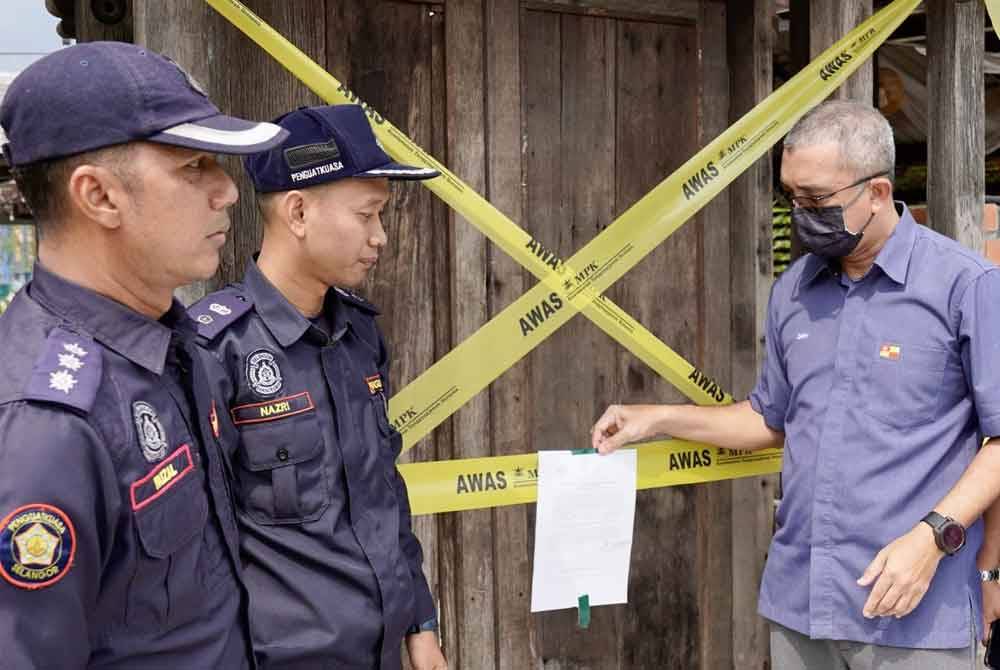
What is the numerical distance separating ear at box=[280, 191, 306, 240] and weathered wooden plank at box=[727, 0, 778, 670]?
5.49ft

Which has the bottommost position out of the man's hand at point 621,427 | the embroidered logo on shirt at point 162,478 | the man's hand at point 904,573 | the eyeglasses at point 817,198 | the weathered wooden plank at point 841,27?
the man's hand at point 904,573

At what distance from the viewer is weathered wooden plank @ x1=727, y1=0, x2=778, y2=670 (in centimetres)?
311

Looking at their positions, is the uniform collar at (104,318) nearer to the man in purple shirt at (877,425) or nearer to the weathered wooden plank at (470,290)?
the weathered wooden plank at (470,290)

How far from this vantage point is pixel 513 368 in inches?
114

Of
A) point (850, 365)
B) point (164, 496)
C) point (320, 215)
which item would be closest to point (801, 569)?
point (850, 365)

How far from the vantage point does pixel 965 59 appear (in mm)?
3115

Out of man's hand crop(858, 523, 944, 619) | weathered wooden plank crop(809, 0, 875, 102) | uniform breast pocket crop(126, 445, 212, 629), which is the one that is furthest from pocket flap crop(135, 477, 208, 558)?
weathered wooden plank crop(809, 0, 875, 102)

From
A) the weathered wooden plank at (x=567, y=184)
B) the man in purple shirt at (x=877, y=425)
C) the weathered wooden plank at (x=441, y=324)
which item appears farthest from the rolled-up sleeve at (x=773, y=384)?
the weathered wooden plank at (x=441, y=324)

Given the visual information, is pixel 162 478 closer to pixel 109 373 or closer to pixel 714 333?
pixel 109 373

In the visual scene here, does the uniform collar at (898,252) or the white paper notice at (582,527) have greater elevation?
the uniform collar at (898,252)

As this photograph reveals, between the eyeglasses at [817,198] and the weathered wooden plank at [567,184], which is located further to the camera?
the weathered wooden plank at [567,184]

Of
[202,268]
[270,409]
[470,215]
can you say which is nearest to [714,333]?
[470,215]

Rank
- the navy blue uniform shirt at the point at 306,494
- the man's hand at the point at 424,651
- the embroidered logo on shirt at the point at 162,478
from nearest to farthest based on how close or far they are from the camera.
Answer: the embroidered logo on shirt at the point at 162,478, the navy blue uniform shirt at the point at 306,494, the man's hand at the point at 424,651

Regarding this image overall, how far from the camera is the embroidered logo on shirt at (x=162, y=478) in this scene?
4.08ft
